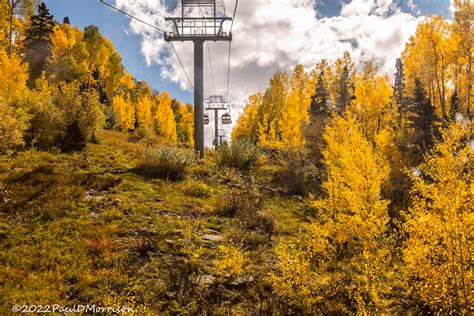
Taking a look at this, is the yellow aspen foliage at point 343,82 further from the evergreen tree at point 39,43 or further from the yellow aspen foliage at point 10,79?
the evergreen tree at point 39,43

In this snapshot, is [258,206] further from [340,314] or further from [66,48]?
[66,48]

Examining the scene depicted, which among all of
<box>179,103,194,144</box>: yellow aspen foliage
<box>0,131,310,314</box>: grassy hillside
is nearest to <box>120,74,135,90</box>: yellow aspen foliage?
<box>179,103,194,144</box>: yellow aspen foliage

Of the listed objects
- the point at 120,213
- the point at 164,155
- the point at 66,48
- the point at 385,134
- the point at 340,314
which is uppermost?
the point at 66,48

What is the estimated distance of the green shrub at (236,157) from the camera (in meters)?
18.8

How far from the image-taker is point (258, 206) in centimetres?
1236

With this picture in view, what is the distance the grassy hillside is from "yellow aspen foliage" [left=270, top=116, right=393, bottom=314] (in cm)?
81

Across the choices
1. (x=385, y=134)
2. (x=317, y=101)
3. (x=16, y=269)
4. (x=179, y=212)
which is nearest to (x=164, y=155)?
(x=179, y=212)

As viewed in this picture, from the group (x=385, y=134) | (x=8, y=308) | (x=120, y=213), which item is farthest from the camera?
(x=385, y=134)

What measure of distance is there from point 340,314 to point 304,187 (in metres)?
10.6

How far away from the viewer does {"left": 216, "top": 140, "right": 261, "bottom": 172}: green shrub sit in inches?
740

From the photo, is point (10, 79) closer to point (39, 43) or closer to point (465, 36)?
point (39, 43)

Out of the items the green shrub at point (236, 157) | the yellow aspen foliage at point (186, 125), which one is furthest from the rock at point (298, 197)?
the yellow aspen foliage at point (186, 125)

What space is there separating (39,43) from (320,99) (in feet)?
118

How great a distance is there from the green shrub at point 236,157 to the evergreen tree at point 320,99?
16930 mm
